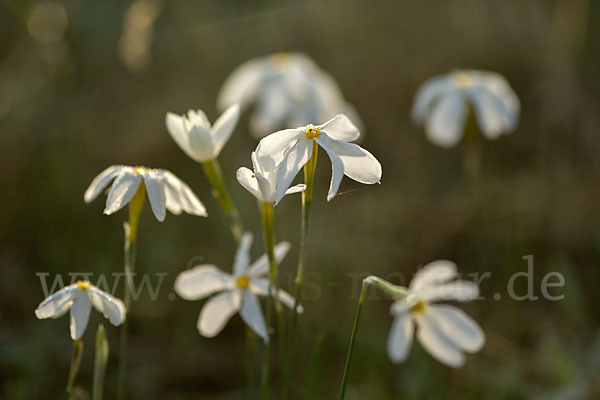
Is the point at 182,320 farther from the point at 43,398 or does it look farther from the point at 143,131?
the point at 143,131

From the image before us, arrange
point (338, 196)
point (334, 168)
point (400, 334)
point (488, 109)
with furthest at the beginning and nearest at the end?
1. point (338, 196)
2. point (488, 109)
3. point (400, 334)
4. point (334, 168)

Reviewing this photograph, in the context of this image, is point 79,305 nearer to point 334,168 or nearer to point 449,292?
point 334,168

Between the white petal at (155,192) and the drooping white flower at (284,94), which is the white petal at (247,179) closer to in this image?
the white petal at (155,192)

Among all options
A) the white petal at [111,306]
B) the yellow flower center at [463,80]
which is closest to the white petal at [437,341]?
the white petal at [111,306]

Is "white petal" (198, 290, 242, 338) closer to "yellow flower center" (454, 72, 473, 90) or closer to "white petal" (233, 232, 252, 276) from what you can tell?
"white petal" (233, 232, 252, 276)

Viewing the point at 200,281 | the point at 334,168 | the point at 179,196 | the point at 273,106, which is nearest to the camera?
the point at 334,168

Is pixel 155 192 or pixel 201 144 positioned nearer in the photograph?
pixel 155 192

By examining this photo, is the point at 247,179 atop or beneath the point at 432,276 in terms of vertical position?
atop

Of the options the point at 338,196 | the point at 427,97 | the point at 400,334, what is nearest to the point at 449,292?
the point at 400,334
